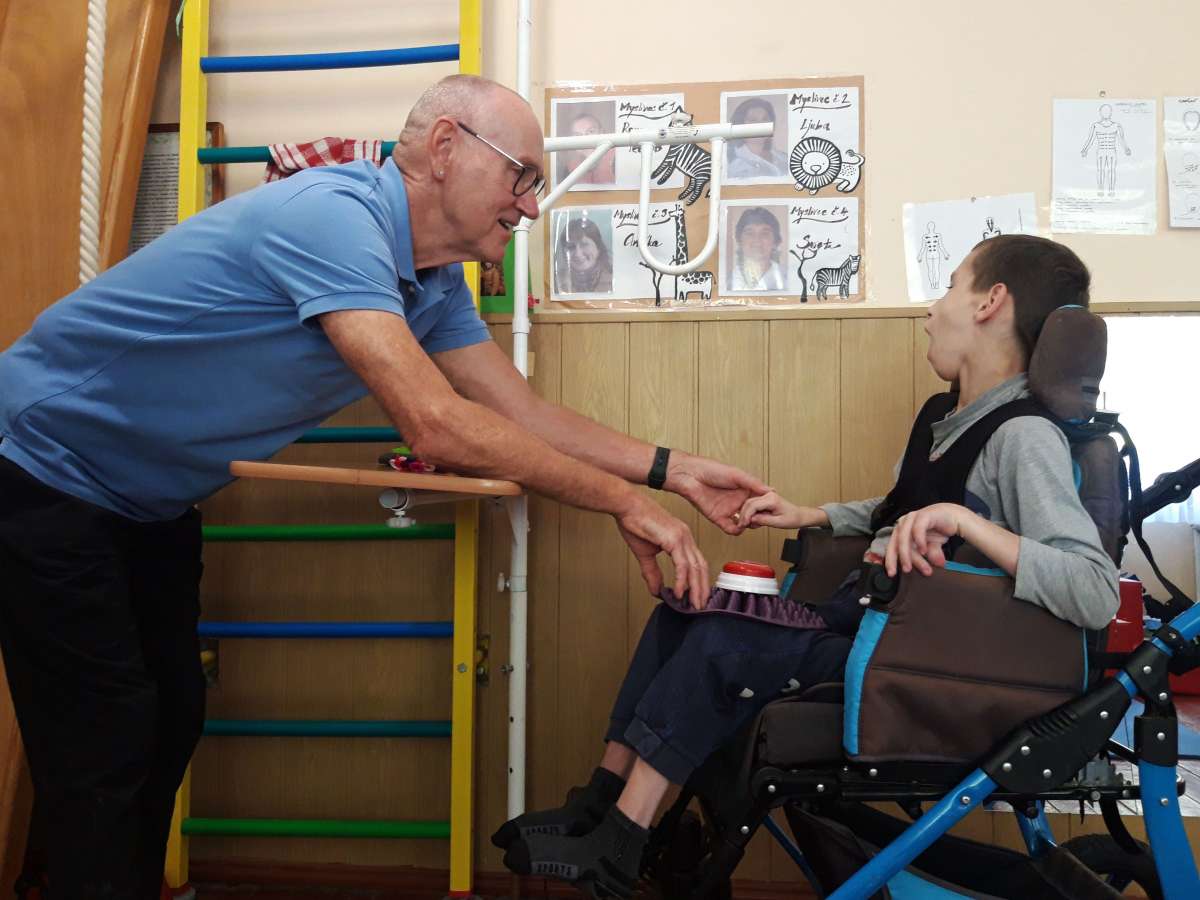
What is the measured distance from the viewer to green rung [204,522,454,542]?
1961mm

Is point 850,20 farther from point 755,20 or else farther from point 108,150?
point 108,150

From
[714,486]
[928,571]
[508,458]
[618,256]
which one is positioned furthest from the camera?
[618,256]

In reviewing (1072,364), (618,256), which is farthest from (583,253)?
(1072,364)

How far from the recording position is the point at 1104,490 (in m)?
1.35

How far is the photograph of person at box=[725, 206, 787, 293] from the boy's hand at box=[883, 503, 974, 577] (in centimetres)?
93

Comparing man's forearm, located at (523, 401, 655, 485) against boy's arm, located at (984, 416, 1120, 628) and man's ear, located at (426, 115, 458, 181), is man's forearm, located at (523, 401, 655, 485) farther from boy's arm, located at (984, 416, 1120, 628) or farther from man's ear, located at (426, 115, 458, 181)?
boy's arm, located at (984, 416, 1120, 628)

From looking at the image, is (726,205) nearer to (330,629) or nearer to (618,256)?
(618,256)

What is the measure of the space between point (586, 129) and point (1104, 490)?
4.31 feet

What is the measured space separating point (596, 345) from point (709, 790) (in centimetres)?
104

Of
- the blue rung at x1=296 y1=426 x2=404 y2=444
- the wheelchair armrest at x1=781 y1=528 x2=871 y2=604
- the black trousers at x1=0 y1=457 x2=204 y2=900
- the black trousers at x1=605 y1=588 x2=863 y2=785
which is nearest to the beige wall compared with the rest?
the blue rung at x1=296 y1=426 x2=404 y2=444

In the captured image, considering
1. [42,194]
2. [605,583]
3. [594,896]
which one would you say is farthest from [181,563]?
[42,194]

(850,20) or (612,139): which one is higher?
(850,20)

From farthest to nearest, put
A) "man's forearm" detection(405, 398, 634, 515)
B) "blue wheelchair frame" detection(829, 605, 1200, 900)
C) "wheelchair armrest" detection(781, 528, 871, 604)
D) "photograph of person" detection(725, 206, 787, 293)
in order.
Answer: "photograph of person" detection(725, 206, 787, 293), "wheelchair armrest" detection(781, 528, 871, 604), "man's forearm" detection(405, 398, 634, 515), "blue wheelchair frame" detection(829, 605, 1200, 900)

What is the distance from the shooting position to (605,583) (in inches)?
81.6
